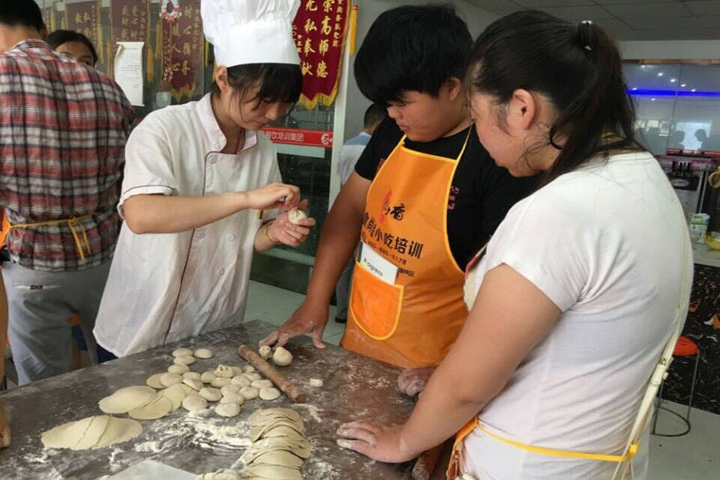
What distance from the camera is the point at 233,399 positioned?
1.07 meters

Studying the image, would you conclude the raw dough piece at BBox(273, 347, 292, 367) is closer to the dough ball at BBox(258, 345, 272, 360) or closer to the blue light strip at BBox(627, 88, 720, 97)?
the dough ball at BBox(258, 345, 272, 360)

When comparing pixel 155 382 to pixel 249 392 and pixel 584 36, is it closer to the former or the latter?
pixel 249 392

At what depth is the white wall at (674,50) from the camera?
20.8ft

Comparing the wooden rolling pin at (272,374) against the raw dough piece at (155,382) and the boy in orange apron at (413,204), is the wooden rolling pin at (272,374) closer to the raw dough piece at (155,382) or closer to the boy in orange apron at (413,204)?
the boy in orange apron at (413,204)

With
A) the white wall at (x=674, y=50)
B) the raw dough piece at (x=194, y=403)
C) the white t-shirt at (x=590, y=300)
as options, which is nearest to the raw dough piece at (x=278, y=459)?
the raw dough piece at (x=194, y=403)

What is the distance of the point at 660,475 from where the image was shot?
8.02ft

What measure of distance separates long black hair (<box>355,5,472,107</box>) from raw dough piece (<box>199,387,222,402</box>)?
29.1 inches

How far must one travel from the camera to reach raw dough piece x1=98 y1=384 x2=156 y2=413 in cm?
102

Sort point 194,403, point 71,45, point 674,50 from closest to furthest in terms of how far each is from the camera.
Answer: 1. point 194,403
2. point 71,45
3. point 674,50

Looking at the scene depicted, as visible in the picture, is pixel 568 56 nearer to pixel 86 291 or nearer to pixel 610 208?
pixel 610 208

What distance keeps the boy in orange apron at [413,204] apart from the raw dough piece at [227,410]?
1.10 feet

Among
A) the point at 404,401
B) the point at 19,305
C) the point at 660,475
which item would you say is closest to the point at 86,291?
the point at 19,305

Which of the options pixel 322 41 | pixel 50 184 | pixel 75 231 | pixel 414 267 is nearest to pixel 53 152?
pixel 50 184

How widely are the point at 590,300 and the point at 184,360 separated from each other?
920 mm
